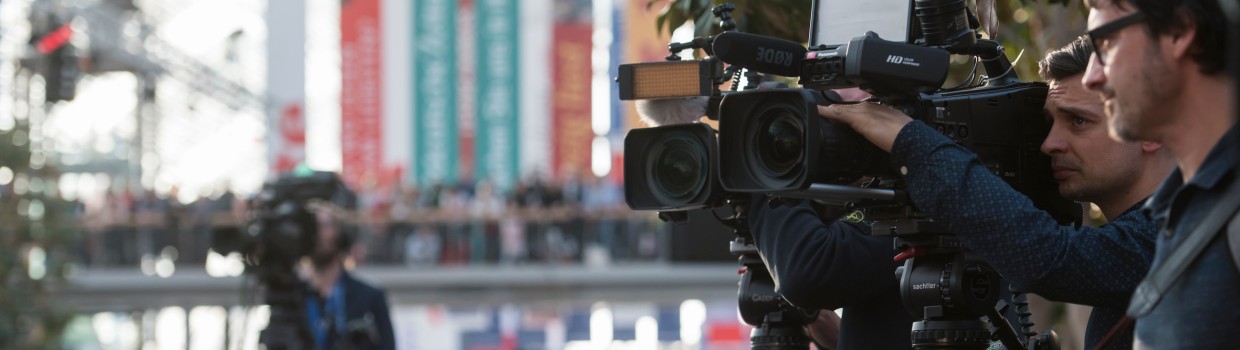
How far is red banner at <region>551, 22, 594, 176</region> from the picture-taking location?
22.1 metres

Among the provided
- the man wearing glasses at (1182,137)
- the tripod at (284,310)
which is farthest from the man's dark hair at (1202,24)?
the tripod at (284,310)

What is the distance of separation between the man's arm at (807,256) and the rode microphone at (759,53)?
0.48m

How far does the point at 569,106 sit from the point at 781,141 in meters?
19.2

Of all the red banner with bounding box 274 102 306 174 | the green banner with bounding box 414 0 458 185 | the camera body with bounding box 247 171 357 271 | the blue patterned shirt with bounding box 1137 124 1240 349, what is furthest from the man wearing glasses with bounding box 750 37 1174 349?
the green banner with bounding box 414 0 458 185

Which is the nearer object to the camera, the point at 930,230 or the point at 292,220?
the point at 930,230

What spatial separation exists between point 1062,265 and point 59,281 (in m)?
12.0

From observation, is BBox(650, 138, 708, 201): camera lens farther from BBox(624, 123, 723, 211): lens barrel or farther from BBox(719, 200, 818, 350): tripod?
BBox(719, 200, 818, 350): tripod

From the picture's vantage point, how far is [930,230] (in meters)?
A: 3.11

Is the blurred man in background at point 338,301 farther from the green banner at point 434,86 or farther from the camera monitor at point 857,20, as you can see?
the green banner at point 434,86

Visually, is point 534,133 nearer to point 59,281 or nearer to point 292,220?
point 59,281

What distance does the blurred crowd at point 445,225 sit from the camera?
19.1 meters

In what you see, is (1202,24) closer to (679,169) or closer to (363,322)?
(679,169)

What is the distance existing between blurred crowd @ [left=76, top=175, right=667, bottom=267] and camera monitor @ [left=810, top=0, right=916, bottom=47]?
1554 centimetres

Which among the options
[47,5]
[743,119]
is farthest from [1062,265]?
[47,5]
